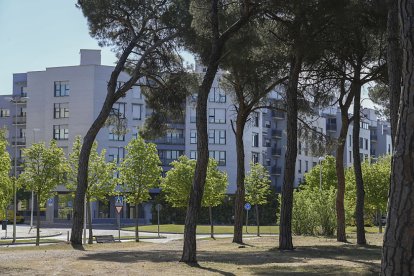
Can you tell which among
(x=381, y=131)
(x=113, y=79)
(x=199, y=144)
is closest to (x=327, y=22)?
(x=199, y=144)

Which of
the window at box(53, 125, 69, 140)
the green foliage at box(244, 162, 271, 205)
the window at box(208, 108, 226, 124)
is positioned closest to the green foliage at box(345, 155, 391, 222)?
the green foliage at box(244, 162, 271, 205)

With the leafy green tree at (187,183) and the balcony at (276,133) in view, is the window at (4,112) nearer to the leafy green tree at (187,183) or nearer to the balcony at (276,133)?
the balcony at (276,133)

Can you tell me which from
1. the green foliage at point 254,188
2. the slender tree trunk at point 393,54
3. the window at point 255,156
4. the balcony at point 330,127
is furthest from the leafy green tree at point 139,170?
the balcony at point 330,127

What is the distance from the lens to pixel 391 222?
247 inches

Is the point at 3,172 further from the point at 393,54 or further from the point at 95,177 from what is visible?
the point at 393,54

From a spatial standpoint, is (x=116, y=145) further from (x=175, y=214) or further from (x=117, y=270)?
(x=117, y=270)

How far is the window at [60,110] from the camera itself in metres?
80.8

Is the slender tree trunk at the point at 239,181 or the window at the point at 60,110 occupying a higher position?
the window at the point at 60,110

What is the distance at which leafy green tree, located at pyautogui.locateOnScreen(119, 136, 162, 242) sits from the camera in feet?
139

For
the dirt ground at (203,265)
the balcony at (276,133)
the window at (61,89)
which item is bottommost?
the dirt ground at (203,265)

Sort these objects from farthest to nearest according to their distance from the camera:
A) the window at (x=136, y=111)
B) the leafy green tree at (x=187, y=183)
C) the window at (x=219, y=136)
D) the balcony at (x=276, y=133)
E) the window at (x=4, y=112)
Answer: the balcony at (x=276, y=133) → the window at (x=4, y=112) → the window at (x=219, y=136) → the window at (x=136, y=111) → the leafy green tree at (x=187, y=183)

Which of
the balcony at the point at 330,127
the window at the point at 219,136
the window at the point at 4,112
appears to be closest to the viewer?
the window at the point at 219,136

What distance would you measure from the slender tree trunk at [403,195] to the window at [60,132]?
76.4m

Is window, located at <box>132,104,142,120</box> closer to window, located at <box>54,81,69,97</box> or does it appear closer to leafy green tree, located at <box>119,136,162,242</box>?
window, located at <box>54,81,69,97</box>
